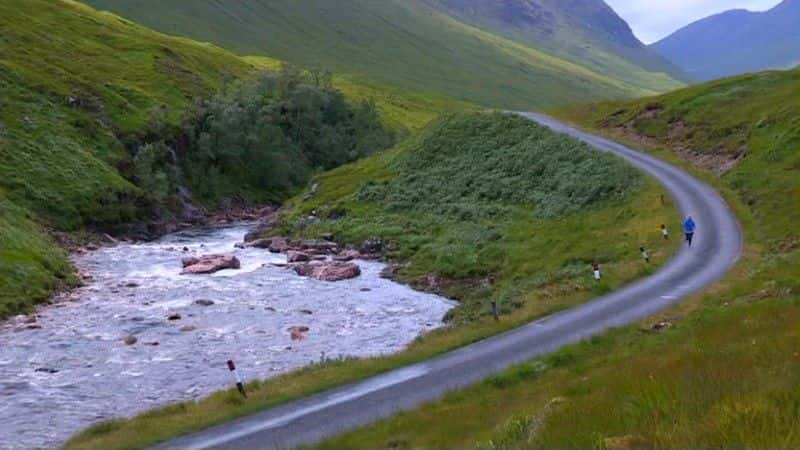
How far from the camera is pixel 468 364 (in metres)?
27.9

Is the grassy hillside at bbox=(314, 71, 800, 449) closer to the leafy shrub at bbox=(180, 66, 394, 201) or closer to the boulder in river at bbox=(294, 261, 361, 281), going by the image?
the boulder in river at bbox=(294, 261, 361, 281)

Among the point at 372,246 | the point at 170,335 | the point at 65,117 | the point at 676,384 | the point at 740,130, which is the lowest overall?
the point at 170,335

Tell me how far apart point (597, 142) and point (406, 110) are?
389ft

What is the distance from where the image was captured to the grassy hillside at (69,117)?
6150cm

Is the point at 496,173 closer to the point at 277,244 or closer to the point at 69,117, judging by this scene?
the point at 277,244

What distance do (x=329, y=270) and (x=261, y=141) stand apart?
184ft

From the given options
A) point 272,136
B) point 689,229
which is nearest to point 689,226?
point 689,229

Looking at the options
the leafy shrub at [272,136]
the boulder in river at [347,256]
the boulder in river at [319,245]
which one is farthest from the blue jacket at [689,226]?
the leafy shrub at [272,136]

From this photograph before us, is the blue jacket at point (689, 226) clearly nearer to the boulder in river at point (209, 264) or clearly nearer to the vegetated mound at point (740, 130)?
the vegetated mound at point (740, 130)

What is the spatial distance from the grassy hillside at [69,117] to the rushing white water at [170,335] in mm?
6446

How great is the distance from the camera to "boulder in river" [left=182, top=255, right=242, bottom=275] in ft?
192

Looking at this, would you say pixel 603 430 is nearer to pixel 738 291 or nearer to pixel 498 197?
pixel 738 291

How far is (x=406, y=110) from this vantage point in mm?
196125

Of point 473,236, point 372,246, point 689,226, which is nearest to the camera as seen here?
point 689,226
